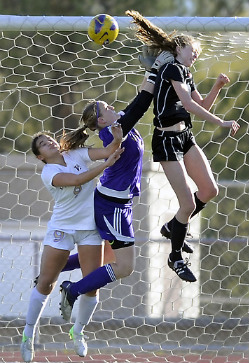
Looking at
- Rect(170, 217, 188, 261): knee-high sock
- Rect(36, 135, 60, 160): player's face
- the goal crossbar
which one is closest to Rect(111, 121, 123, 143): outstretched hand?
Rect(36, 135, 60, 160): player's face

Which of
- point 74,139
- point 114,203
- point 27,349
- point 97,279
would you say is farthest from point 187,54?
point 27,349

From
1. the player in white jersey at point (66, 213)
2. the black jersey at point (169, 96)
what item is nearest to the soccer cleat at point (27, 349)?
the player in white jersey at point (66, 213)

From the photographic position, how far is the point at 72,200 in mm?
4789

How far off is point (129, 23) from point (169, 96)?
0.77m

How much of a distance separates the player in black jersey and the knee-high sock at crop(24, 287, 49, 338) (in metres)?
0.80

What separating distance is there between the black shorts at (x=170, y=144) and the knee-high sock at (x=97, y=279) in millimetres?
658

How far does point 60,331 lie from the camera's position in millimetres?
6891

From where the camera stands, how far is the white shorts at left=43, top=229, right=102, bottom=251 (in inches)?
186

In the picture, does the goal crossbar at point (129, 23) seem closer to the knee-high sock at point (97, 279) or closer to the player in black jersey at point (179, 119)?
the player in black jersey at point (179, 119)

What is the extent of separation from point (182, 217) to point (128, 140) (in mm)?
516

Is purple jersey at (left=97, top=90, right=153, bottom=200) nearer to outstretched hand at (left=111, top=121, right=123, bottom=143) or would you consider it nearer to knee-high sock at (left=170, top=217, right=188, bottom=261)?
outstretched hand at (left=111, top=121, right=123, bottom=143)

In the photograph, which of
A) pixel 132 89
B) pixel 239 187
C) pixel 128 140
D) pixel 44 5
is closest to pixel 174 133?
pixel 128 140

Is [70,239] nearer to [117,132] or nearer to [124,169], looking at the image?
[124,169]

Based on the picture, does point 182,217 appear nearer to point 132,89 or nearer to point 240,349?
point 240,349
